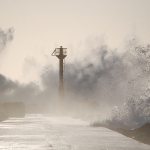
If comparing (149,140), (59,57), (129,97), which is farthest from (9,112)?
(149,140)

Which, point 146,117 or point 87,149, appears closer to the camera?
point 87,149

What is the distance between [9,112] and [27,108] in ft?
110

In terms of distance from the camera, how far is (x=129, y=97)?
137ft

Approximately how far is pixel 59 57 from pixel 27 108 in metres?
24.1

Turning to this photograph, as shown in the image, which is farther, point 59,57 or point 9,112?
point 59,57

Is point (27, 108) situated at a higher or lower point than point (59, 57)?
lower

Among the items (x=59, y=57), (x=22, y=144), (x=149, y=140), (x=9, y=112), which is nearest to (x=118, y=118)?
(x=149, y=140)

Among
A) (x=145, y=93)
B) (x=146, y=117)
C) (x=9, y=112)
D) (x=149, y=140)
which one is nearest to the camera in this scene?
(x=149, y=140)

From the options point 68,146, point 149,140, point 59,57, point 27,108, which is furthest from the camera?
point 27,108

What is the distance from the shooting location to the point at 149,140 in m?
21.7

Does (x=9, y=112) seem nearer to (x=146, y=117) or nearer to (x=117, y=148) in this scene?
(x=146, y=117)

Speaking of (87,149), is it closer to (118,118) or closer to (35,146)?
(35,146)

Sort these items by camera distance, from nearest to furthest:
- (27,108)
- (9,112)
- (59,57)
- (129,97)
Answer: (129,97) → (9,112) → (59,57) → (27,108)

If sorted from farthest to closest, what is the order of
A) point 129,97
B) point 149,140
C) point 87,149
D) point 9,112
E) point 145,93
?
1. point 9,112
2. point 129,97
3. point 145,93
4. point 149,140
5. point 87,149
